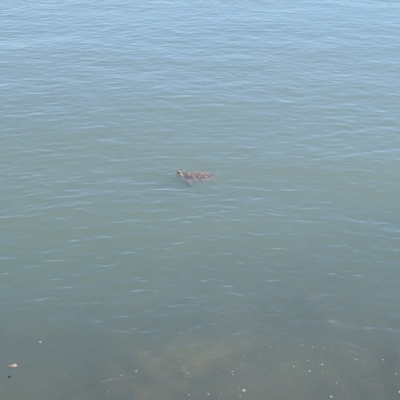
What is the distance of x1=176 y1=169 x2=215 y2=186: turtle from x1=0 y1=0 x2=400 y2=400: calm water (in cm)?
47

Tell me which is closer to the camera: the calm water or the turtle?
the calm water

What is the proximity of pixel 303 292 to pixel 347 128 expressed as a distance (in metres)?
20.8

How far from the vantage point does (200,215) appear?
131 ft

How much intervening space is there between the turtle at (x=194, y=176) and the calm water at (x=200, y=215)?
1.56 feet

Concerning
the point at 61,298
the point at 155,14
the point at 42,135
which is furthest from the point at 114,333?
the point at 155,14

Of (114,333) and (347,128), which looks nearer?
(114,333)

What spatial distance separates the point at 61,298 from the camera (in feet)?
109

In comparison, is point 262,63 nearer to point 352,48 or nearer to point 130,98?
point 352,48

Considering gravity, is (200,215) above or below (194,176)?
below

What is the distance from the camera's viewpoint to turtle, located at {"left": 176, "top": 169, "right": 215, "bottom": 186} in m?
Answer: 43.1

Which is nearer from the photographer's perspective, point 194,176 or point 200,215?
point 200,215

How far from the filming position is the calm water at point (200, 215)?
29.2m

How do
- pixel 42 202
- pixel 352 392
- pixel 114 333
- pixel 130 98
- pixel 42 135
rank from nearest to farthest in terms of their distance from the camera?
pixel 352 392
pixel 114 333
pixel 42 202
pixel 42 135
pixel 130 98

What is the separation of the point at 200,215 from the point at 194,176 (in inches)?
157
